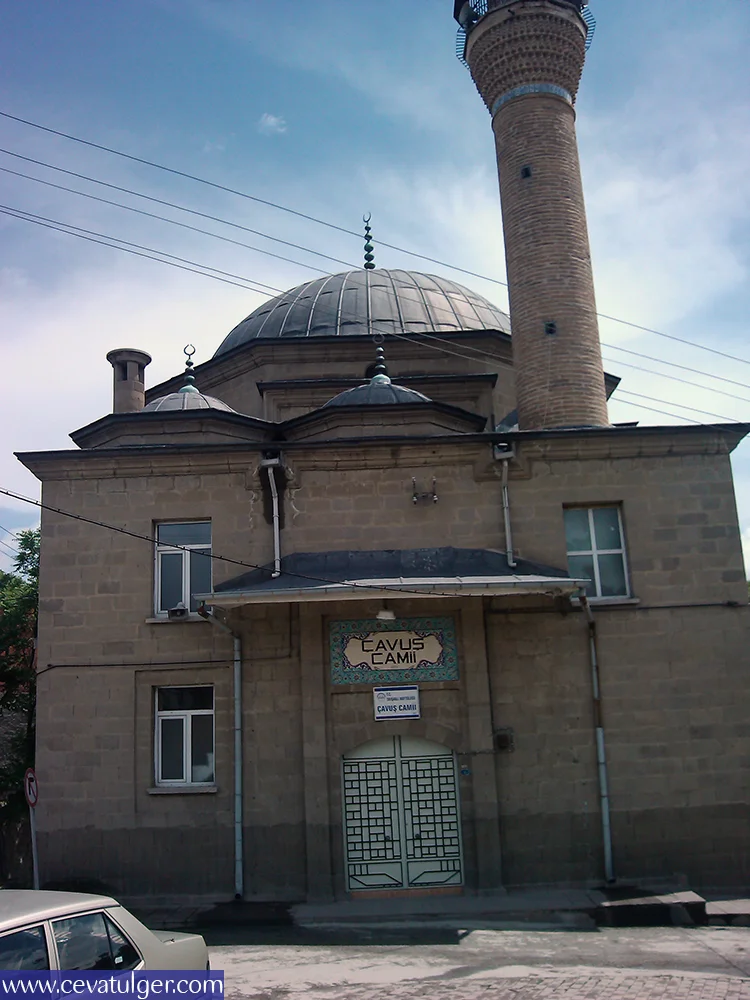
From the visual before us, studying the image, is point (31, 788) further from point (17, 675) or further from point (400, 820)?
point (17, 675)

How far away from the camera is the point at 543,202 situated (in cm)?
1546

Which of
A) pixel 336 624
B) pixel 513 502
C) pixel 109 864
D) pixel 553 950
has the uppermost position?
pixel 513 502

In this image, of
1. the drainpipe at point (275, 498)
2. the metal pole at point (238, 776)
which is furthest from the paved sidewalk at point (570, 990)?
the drainpipe at point (275, 498)

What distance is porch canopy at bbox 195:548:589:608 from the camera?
35.0ft

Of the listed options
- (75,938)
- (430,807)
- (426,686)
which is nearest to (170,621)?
(426,686)

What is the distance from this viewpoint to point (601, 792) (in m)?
11.3

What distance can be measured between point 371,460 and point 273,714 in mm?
3517

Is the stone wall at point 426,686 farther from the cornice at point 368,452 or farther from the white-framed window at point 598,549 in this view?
the white-framed window at point 598,549

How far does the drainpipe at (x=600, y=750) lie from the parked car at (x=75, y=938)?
719 cm

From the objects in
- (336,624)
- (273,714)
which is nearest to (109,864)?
(273,714)

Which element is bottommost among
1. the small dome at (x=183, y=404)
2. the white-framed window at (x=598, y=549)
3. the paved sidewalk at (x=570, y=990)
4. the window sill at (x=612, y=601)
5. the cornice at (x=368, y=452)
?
the paved sidewalk at (x=570, y=990)

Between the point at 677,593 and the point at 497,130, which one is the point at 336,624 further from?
the point at 497,130

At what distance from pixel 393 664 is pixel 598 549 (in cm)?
316

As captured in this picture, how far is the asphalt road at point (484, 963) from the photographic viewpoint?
742 cm
